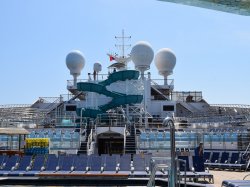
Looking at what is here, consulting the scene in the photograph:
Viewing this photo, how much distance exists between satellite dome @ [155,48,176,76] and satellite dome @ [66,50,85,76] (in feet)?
28.1

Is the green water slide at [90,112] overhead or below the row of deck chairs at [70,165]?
overhead

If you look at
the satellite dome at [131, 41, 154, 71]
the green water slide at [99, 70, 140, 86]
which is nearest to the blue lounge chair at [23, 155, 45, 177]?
the green water slide at [99, 70, 140, 86]

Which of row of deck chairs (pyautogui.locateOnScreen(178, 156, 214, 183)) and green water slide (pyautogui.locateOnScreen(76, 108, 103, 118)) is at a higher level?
green water slide (pyautogui.locateOnScreen(76, 108, 103, 118))

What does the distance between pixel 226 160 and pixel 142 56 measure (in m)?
23.4

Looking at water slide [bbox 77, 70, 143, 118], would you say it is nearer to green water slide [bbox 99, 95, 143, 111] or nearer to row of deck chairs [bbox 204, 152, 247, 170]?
green water slide [bbox 99, 95, 143, 111]

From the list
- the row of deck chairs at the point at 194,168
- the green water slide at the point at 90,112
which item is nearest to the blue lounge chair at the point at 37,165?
the row of deck chairs at the point at 194,168

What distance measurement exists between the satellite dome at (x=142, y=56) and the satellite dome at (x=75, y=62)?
7180 millimetres

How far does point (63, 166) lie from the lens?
574 inches

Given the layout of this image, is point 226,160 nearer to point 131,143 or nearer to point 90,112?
point 131,143

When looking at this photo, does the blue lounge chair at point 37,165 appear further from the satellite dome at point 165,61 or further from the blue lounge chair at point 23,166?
the satellite dome at point 165,61

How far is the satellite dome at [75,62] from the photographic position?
148 ft

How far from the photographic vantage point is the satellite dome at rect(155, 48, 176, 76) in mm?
43062

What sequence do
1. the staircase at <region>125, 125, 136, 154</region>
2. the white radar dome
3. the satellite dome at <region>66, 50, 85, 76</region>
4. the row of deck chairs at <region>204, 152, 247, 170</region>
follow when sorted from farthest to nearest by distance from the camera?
the satellite dome at <region>66, 50, 85, 76</region>, the white radar dome, the staircase at <region>125, 125, 136, 154</region>, the row of deck chairs at <region>204, 152, 247, 170</region>

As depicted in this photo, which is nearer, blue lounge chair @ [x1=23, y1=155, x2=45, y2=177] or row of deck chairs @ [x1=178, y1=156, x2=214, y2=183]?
row of deck chairs @ [x1=178, y1=156, x2=214, y2=183]
